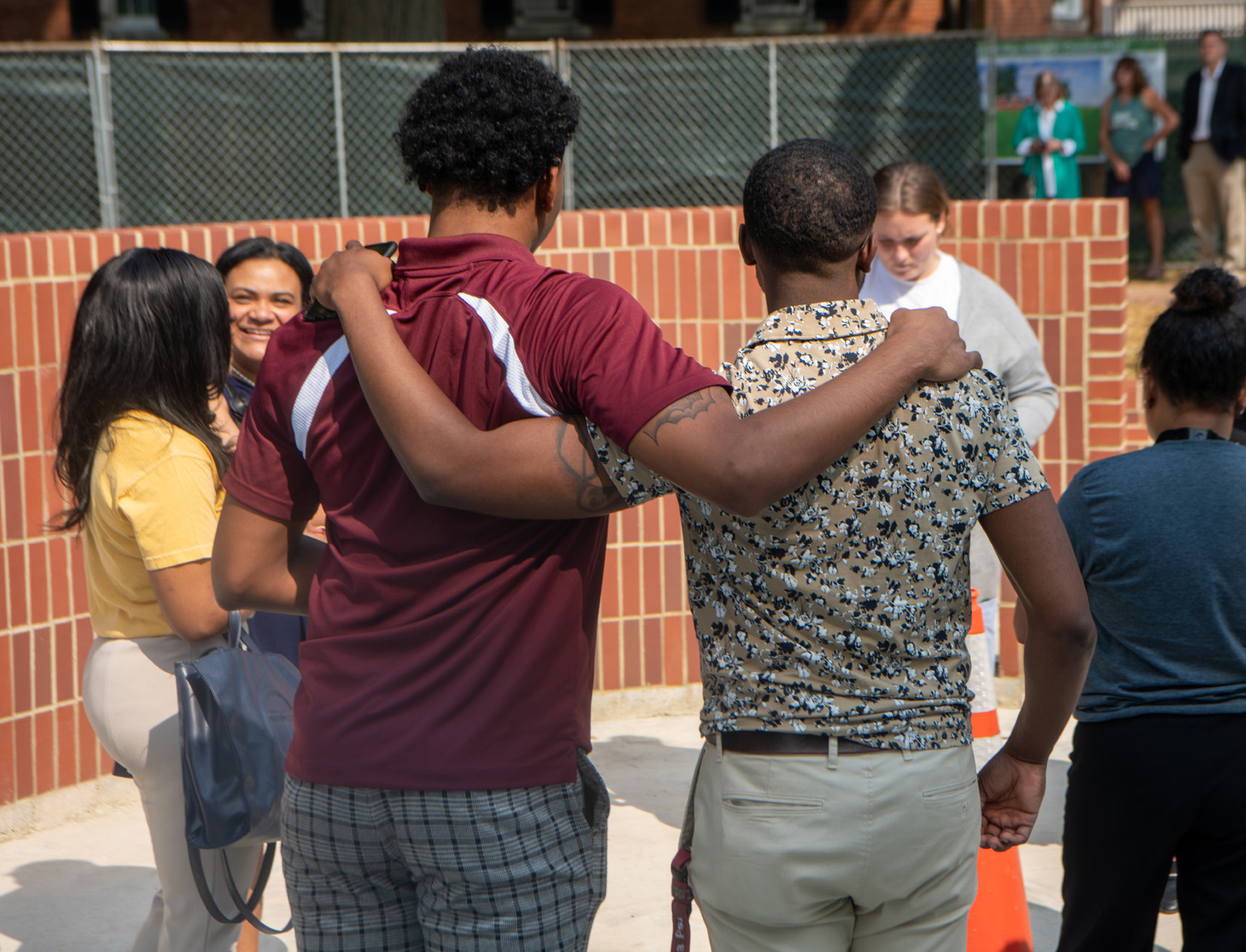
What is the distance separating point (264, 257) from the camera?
396 centimetres

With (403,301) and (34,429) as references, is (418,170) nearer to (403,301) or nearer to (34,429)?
(403,301)

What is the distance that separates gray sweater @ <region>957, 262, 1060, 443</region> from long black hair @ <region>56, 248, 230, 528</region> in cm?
217

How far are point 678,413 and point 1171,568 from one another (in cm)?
136

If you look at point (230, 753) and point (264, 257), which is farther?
point (264, 257)

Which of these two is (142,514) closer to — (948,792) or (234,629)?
(234,629)

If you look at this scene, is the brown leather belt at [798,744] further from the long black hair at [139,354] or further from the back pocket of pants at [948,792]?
the long black hair at [139,354]

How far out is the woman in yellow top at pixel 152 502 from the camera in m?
2.55

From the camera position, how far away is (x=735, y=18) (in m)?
18.8

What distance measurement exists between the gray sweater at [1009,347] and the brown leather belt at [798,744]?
82.2 inches

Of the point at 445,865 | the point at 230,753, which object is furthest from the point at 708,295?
the point at 445,865

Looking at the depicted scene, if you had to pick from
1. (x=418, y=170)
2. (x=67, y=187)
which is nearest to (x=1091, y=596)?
(x=418, y=170)

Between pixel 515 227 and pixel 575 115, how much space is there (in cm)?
19

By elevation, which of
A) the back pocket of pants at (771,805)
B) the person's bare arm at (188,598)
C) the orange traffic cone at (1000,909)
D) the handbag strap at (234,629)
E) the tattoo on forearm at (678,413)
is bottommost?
the orange traffic cone at (1000,909)

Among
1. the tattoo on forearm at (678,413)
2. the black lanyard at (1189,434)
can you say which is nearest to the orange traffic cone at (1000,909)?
the black lanyard at (1189,434)
